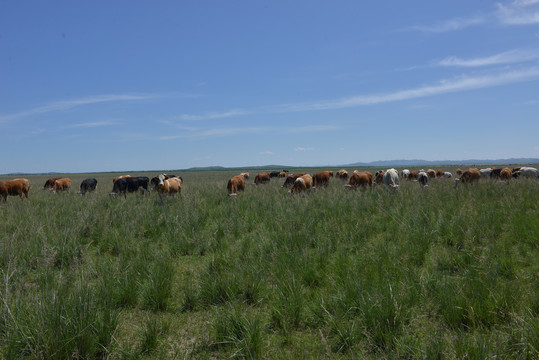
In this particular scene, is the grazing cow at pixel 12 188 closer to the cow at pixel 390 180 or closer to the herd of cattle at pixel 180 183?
the herd of cattle at pixel 180 183

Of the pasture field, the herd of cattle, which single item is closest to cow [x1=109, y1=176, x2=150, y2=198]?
the herd of cattle

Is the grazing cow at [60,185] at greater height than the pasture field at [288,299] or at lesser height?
greater

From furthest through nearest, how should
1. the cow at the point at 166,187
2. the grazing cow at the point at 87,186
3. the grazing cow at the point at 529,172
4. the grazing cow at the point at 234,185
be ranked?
the grazing cow at the point at 529,172 → the grazing cow at the point at 87,186 → the grazing cow at the point at 234,185 → the cow at the point at 166,187

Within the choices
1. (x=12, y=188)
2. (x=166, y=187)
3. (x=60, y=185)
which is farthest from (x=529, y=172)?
(x=60, y=185)

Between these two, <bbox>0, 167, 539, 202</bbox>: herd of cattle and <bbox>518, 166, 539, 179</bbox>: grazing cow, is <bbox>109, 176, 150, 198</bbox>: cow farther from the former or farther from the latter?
<bbox>518, 166, 539, 179</bbox>: grazing cow

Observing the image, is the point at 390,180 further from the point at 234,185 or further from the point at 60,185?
the point at 60,185

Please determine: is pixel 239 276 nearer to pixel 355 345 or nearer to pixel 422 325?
pixel 355 345

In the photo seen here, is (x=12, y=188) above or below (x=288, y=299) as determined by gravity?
above

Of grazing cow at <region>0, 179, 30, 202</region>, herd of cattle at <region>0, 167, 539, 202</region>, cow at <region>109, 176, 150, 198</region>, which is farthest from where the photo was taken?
cow at <region>109, 176, 150, 198</region>

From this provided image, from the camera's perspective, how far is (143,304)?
3.63 m

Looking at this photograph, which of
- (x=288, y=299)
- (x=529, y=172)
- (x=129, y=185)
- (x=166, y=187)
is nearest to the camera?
(x=288, y=299)

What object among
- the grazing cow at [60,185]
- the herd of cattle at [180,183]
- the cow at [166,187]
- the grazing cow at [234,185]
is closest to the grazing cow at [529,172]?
the herd of cattle at [180,183]

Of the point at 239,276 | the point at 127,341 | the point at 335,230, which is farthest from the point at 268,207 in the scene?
the point at 127,341

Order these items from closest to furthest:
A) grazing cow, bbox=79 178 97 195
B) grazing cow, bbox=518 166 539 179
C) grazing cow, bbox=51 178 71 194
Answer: grazing cow, bbox=79 178 97 195 → grazing cow, bbox=51 178 71 194 → grazing cow, bbox=518 166 539 179
